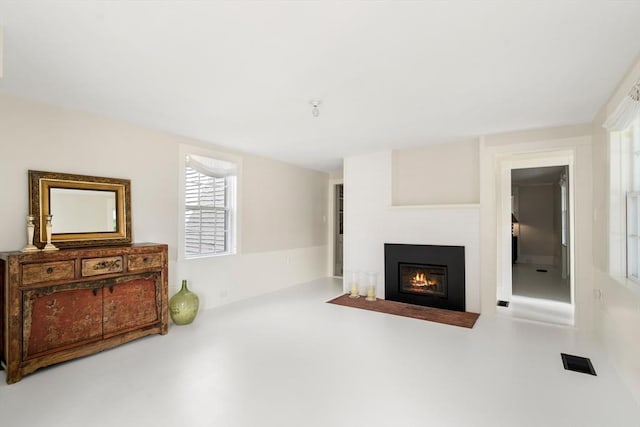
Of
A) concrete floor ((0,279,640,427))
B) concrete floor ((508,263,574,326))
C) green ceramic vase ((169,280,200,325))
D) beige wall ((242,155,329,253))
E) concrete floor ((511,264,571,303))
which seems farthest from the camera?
concrete floor ((511,264,571,303))

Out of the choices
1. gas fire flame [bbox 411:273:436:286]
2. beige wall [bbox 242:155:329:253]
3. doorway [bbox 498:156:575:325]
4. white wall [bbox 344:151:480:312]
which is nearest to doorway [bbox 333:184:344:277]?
beige wall [bbox 242:155:329:253]

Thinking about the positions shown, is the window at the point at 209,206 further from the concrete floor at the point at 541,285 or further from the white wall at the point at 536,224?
the white wall at the point at 536,224

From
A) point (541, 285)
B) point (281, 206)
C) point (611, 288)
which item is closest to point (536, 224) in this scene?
point (541, 285)

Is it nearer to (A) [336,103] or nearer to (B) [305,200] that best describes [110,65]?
(A) [336,103]

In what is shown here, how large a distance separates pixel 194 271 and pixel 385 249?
9.26 ft

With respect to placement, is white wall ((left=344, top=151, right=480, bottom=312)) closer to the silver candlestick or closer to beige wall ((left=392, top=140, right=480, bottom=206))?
beige wall ((left=392, top=140, right=480, bottom=206))

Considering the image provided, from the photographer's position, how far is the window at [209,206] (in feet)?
13.5

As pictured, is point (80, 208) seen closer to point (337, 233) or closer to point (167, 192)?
point (167, 192)

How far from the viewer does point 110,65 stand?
84.0 inches

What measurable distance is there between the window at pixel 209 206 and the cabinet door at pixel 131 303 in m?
0.87

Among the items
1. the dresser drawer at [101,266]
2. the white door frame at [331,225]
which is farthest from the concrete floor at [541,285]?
the dresser drawer at [101,266]

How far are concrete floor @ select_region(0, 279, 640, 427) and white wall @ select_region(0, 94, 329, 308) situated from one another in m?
1.20

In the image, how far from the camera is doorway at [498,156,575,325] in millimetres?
4430

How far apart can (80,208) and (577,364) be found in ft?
15.8
